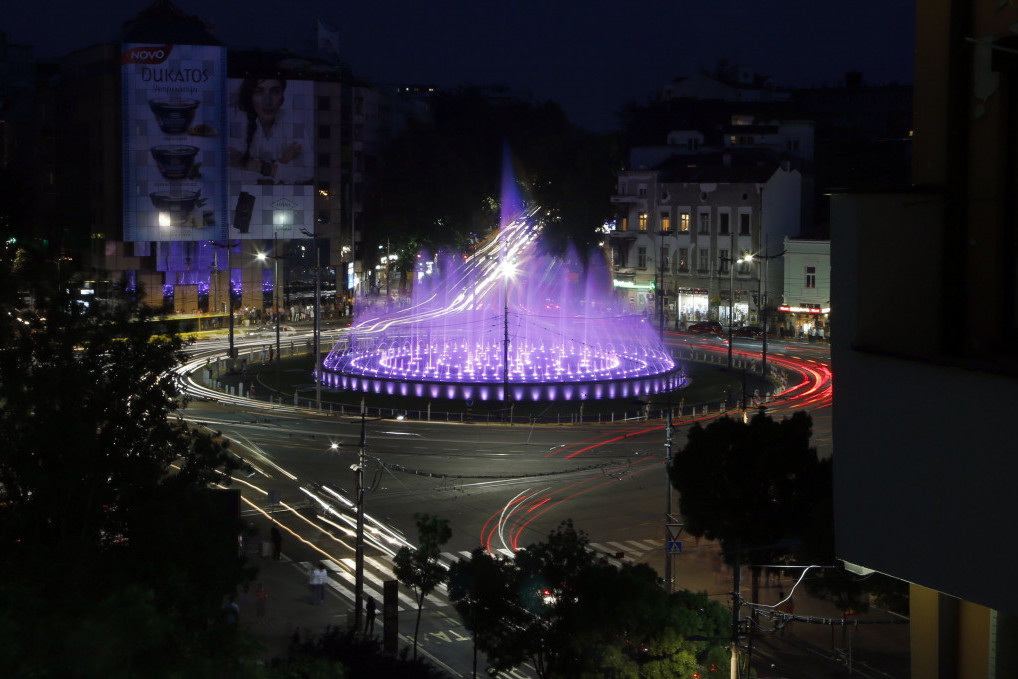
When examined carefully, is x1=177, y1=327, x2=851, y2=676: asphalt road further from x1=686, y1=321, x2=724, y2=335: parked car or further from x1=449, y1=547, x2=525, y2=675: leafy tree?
x1=686, y1=321, x2=724, y2=335: parked car

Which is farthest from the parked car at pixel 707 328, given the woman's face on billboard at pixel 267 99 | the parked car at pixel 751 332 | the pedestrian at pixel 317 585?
the pedestrian at pixel 317 585

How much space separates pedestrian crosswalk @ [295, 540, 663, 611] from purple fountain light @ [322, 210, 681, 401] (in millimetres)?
18869

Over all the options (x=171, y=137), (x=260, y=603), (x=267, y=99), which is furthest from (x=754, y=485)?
(x=267, y=99)

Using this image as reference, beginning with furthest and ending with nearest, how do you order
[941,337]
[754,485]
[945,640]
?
[754,485]
[945,640]
[941,337]

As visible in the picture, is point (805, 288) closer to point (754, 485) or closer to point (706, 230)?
point (706, 230)

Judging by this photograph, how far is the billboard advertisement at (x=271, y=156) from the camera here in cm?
7338

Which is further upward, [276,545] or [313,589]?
[276,545]

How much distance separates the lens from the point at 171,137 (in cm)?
6956

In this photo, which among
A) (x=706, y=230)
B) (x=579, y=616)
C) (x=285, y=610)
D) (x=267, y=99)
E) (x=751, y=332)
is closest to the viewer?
(x=579, y=616)

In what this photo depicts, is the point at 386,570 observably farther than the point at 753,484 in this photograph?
Yes

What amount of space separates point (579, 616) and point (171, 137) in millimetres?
60858

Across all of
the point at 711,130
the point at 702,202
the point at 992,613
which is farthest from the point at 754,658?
the point at 711,130

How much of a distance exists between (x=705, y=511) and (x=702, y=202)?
51575mm

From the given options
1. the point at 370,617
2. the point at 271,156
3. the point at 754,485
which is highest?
the point at 271,156
